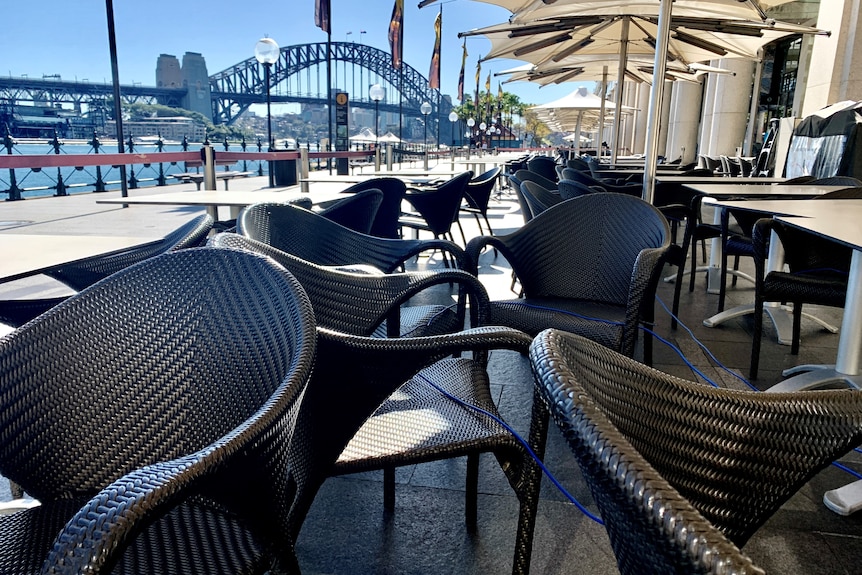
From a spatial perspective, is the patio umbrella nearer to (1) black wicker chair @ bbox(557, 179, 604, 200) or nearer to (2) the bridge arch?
(1) black wicker chair @ bbox(557, 179, 604, 200)

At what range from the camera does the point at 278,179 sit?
43.1 feet

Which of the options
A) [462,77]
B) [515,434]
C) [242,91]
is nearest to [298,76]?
[242,91]

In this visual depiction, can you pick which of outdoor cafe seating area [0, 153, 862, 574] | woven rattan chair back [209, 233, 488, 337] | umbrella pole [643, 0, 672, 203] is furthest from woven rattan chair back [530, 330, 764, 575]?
umbrella pole [643, 0, 672, 203]

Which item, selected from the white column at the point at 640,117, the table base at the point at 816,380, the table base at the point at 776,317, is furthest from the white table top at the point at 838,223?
the white column at the point at 640,117

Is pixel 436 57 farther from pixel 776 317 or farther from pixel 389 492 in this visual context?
pixel 389 492

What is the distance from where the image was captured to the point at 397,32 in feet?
59.4

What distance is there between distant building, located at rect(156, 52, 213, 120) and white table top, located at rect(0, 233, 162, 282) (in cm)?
5344

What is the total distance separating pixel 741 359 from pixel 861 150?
4733 millimetres

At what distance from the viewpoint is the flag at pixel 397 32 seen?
17672mm

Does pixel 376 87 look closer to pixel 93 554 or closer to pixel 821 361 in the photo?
pixel 821 361

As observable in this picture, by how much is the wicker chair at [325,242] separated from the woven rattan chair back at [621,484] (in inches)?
61.9

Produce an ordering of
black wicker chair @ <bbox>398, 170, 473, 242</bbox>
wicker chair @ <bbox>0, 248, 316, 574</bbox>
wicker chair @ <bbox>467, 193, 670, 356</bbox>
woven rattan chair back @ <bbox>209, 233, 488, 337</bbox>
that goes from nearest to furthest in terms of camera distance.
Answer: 1. wicker chair @ <bbox>0, 248, 316, 574</bbox>
2. woven rattan chair back @ <bbox>209, 233, 488, 337</bbox>
3. wicker chair @ <bbox>467, 193, 670, 356</bbox>
4. black wicker chair @ <bbox>398, 170, 473, 242</bbox>

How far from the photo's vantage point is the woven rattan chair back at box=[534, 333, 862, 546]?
0.86m

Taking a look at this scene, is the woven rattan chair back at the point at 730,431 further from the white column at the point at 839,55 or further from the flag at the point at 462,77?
the flag at the point at 462,77
